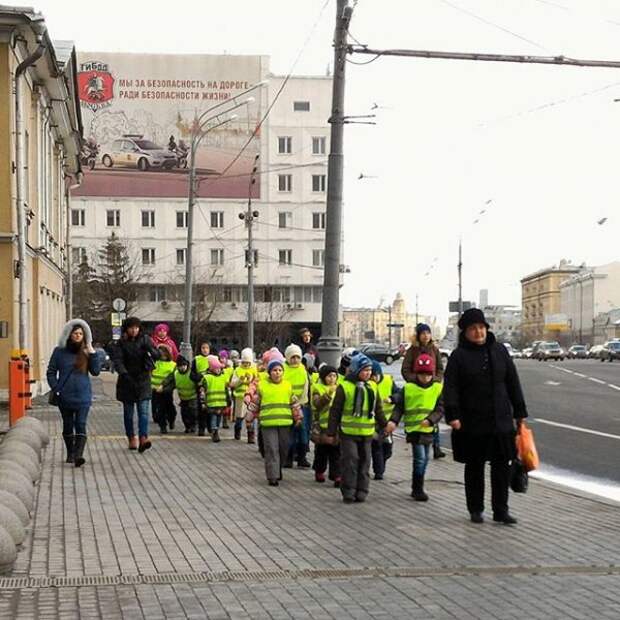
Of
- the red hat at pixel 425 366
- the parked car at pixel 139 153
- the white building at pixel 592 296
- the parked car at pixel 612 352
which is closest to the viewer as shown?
the red hat at pixel 425 366

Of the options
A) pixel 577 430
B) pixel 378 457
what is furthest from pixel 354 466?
pixel 577 430

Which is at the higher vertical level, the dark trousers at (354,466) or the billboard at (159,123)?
the billboard at (159,123)

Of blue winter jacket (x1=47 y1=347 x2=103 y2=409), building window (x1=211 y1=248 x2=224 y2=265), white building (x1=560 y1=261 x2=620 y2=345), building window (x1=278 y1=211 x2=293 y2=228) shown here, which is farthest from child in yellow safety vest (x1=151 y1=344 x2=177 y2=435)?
white building (x1=560 y1=261 x2=620 y2=345)

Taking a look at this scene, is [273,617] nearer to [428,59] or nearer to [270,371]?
[270,371]

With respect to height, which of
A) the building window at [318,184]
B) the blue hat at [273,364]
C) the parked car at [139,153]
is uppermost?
the parked car at [139,153]

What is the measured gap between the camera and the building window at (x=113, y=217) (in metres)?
81.3

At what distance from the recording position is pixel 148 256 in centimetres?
8212

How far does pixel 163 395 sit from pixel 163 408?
28 centimetres

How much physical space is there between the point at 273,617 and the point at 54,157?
1370 inches

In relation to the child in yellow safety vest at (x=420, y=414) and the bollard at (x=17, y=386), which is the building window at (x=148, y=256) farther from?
the child in yellow safety vest at (x=420, y=414)

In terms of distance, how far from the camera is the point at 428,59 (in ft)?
51.9

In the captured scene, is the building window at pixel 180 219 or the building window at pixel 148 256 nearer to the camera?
the building window at pixel 180 219

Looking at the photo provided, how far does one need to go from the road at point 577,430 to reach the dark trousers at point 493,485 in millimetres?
3212

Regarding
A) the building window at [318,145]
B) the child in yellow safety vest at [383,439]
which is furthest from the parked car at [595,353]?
the child in yellow safety vest at [383,439]
